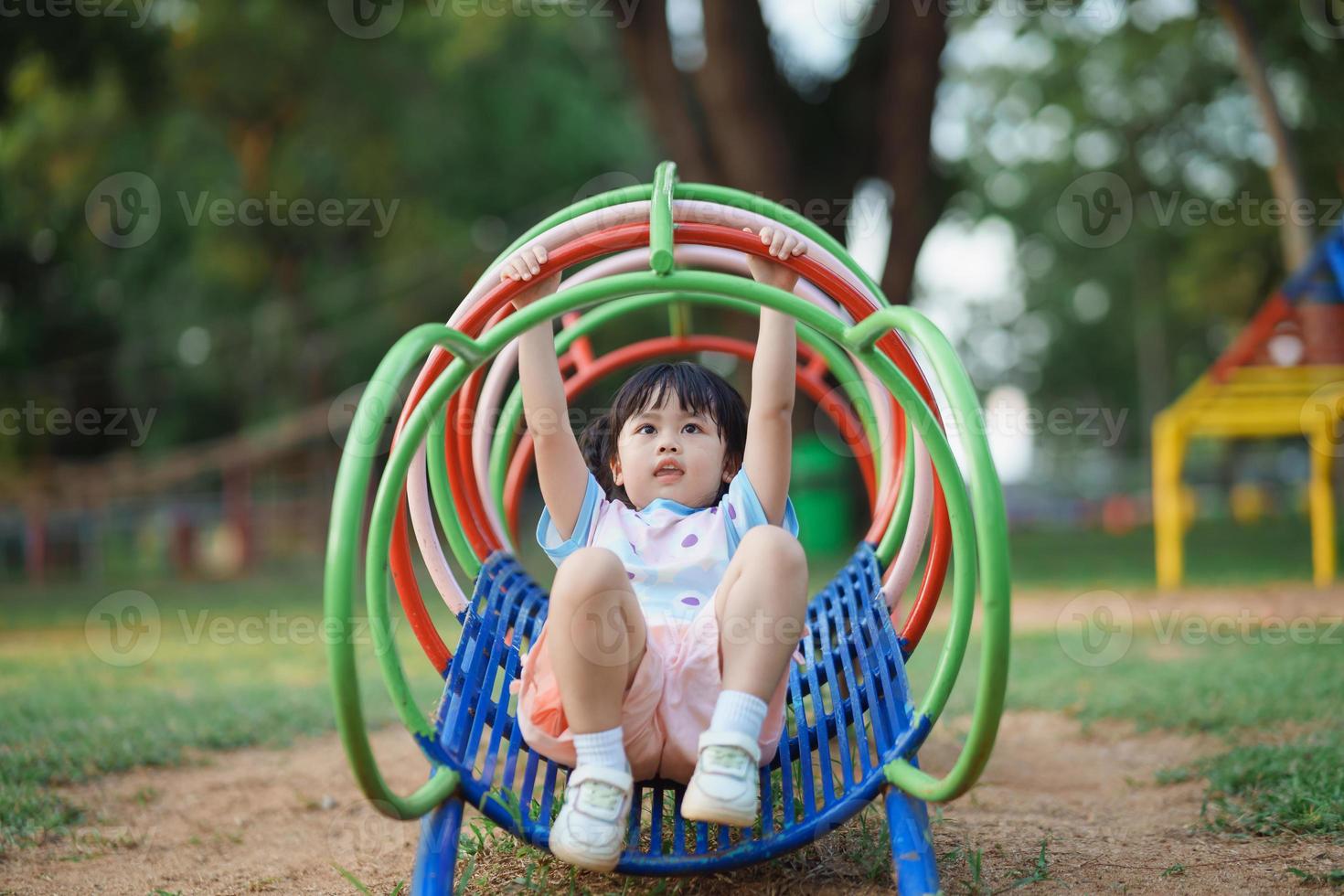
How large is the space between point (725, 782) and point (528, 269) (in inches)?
38.0

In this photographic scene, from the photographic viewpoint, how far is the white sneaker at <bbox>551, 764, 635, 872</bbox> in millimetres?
1618

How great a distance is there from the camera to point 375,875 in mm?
2047

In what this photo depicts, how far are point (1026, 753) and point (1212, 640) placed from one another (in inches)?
72.8

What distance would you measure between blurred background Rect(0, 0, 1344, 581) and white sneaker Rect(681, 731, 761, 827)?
6164 millimetres

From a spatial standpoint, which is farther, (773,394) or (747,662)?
(773,394)

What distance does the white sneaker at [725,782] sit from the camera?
1.61m

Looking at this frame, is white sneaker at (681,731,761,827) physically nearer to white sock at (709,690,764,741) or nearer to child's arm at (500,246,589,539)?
white sock at (709,690,764,741)

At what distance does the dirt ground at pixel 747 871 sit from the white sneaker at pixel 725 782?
31 centimetres

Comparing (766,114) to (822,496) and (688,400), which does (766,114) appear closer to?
(822,496)

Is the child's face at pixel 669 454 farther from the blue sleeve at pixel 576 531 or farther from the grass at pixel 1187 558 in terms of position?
the grass at pixel 1187 558

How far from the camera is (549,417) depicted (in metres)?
2.07

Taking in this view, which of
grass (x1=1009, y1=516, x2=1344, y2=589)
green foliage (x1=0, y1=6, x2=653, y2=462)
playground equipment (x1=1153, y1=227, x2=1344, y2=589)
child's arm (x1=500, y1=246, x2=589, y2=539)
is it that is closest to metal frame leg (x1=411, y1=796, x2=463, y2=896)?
child's arm (x1=500, y1=246, x2=589, y2=539)

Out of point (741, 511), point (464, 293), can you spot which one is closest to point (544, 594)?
point (741, 511)

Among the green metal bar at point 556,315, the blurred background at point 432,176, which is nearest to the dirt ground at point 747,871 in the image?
the green metal bar at point 556,315
